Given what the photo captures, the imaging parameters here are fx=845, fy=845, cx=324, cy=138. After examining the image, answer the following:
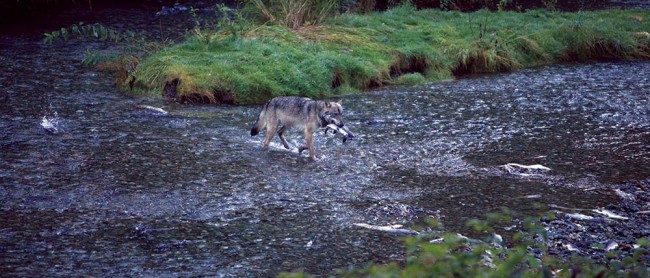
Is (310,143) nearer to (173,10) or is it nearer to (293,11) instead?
(293,11)

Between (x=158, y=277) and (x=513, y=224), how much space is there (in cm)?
414

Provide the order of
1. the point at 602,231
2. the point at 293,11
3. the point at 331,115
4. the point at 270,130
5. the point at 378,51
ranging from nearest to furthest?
the point at 602,231, the point at 331,115, the point at 270,130, the point at 378,51, the point at 293,11

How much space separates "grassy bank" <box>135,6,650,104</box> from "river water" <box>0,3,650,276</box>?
67 cm

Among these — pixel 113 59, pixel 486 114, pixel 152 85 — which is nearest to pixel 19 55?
pixel 113 59

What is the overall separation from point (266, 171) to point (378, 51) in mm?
8165

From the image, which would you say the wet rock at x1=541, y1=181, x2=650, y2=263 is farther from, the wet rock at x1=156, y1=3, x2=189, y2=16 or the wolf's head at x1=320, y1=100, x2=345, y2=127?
the wet rock at x1=156, y1=3, x2=189, y2=16

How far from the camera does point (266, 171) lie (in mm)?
11797

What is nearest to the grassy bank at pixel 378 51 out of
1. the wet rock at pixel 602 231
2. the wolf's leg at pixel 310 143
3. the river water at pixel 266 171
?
the river water at pixel 266 171

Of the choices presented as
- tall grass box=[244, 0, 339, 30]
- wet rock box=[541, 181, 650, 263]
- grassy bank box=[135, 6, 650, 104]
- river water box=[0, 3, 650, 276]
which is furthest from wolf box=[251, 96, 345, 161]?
tall grass box=[244, 0, 339, 30]

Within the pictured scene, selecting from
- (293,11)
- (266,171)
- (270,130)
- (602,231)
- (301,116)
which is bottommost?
(266,171)

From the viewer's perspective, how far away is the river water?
28.6 feet

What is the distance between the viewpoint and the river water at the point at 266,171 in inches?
343

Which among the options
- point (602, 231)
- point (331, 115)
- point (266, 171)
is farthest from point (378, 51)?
point (602, 231)

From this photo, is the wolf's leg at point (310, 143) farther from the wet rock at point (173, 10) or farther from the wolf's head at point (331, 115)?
the wet rock at point (173, 10)
